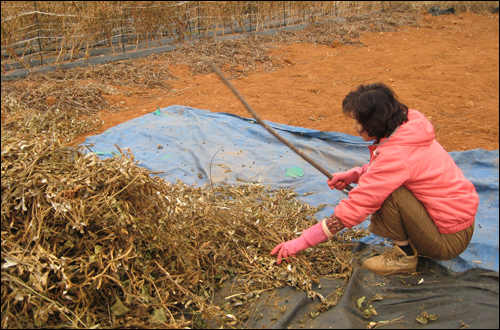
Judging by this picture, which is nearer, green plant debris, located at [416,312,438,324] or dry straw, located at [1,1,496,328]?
dry straw, located at [1,1,496,328]

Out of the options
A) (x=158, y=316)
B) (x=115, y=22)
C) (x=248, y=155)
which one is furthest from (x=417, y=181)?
(x=115, y=22)

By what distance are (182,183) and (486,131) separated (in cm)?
332

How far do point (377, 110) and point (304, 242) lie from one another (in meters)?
0.78

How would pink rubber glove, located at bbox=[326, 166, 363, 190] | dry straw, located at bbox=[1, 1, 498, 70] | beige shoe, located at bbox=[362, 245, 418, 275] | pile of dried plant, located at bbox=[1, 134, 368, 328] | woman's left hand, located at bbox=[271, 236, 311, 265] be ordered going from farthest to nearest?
1. dry straw, located at bbox=[1, 1, 498, 70]
2. pink rubber glove, located at bbox=[326, 166, 363, 190]
3. beige shoe, located at bbox=[362, 245, 418, 275]
4. woman's left hand, located at bbox=[271, 236, 311, 265]
5. pile of dried plant, located at bbox=[1, 134, 368, 328]

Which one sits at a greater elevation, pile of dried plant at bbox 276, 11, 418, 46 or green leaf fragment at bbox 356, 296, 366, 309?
pile of dried plant at bbox 276, 11, 418, 46

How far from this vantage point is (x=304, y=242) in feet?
6.75

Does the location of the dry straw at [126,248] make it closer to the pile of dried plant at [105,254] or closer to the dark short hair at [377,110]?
the pile of dried plant at [105,254]

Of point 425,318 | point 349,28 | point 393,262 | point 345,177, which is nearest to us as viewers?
point 425,318

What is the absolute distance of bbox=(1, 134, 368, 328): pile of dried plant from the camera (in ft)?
5.59

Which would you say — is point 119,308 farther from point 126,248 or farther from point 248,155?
point 248,155

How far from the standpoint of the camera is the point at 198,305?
189cm

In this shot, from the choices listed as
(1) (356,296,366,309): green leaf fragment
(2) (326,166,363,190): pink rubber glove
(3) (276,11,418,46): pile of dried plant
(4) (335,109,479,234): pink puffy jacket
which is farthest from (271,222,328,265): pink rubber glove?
(3) (276,11,418,46): pile of dried plant

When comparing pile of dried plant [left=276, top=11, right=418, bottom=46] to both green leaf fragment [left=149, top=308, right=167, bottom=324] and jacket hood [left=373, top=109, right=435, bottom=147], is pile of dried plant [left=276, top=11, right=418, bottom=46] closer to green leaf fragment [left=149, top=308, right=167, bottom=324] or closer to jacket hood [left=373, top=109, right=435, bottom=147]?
jacket hood [left=373, top=109, right=435, bottom=147]

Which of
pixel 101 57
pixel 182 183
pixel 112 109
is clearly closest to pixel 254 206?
pixel 182 183
